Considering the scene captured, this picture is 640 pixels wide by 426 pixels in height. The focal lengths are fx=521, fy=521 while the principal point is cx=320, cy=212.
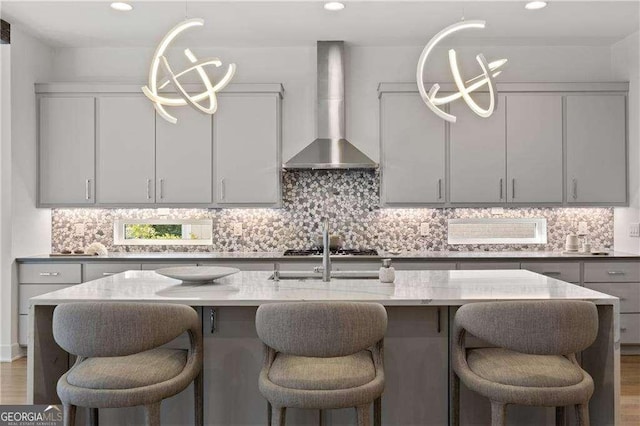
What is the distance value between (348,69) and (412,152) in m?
1.05

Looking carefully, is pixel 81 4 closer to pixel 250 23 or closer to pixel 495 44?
pixel 250 23

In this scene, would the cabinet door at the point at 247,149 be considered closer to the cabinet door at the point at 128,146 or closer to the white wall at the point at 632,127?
the cabinet door at the point at 128,146

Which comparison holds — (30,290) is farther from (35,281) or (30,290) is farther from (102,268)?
(102,268)

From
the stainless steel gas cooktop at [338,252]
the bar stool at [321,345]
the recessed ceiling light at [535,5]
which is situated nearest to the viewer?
the bar stool at [321,345]

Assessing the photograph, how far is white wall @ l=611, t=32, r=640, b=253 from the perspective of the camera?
4.57 metres

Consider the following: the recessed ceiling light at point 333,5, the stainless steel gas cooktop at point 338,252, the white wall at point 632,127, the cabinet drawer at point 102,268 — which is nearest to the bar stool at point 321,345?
the stainless steel gas cooktop at point 338,252

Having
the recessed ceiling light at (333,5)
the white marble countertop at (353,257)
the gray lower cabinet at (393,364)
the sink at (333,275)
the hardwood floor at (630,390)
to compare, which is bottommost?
the hardwood floor at (630,390)

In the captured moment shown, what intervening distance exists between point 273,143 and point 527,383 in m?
3.23

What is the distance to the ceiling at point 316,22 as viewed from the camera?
3979mm

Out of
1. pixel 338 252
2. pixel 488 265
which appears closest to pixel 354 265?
pixel 338 252

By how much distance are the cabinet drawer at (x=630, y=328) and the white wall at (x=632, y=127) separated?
61 centimetres

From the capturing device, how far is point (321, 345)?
1.88 m

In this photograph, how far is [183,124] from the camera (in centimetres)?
470

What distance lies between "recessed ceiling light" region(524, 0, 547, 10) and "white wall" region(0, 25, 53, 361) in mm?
4173
